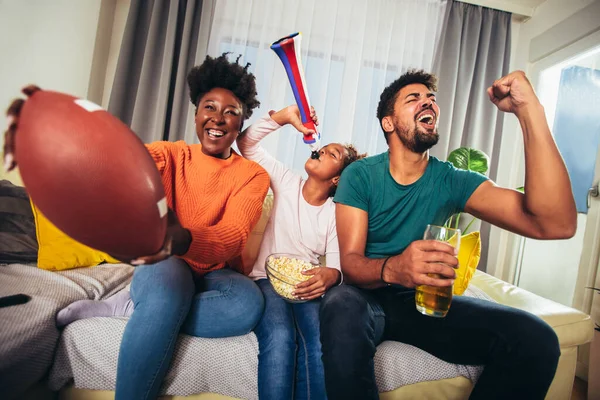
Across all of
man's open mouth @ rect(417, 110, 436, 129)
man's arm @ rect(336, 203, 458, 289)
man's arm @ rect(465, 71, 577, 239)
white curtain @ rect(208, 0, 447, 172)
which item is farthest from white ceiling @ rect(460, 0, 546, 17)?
man's arm @ rect(336, 203, 458, 289)

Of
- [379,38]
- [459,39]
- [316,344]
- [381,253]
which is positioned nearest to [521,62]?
[459,39]

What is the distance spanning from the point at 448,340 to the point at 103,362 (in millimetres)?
983

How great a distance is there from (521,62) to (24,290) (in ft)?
12.1

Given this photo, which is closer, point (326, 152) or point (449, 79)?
point (326, 152)

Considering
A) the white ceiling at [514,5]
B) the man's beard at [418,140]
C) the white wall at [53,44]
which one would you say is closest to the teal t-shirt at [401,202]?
the man's beard at [418,140]

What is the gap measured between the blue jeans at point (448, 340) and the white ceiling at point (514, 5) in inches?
110

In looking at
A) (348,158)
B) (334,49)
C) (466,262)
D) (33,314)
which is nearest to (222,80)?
(348,158)

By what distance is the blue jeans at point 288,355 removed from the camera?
0.91 m

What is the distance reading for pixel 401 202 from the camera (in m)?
1.22

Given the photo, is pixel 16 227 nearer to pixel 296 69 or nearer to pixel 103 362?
pixel 103 362

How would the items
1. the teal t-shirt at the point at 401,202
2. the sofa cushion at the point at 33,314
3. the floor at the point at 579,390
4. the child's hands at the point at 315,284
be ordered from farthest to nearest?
the floor at the point at 579,390 → the teal t-shirt at the point at 401,202 → the child's hands at the point at 315,284 → the sofa cushion at the point at 33,314

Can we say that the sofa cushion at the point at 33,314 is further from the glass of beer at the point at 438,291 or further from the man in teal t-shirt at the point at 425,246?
the glass of beer at the point at 438,291

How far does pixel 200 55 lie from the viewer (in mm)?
2639

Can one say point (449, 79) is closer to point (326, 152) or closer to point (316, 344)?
point (326, 152)
